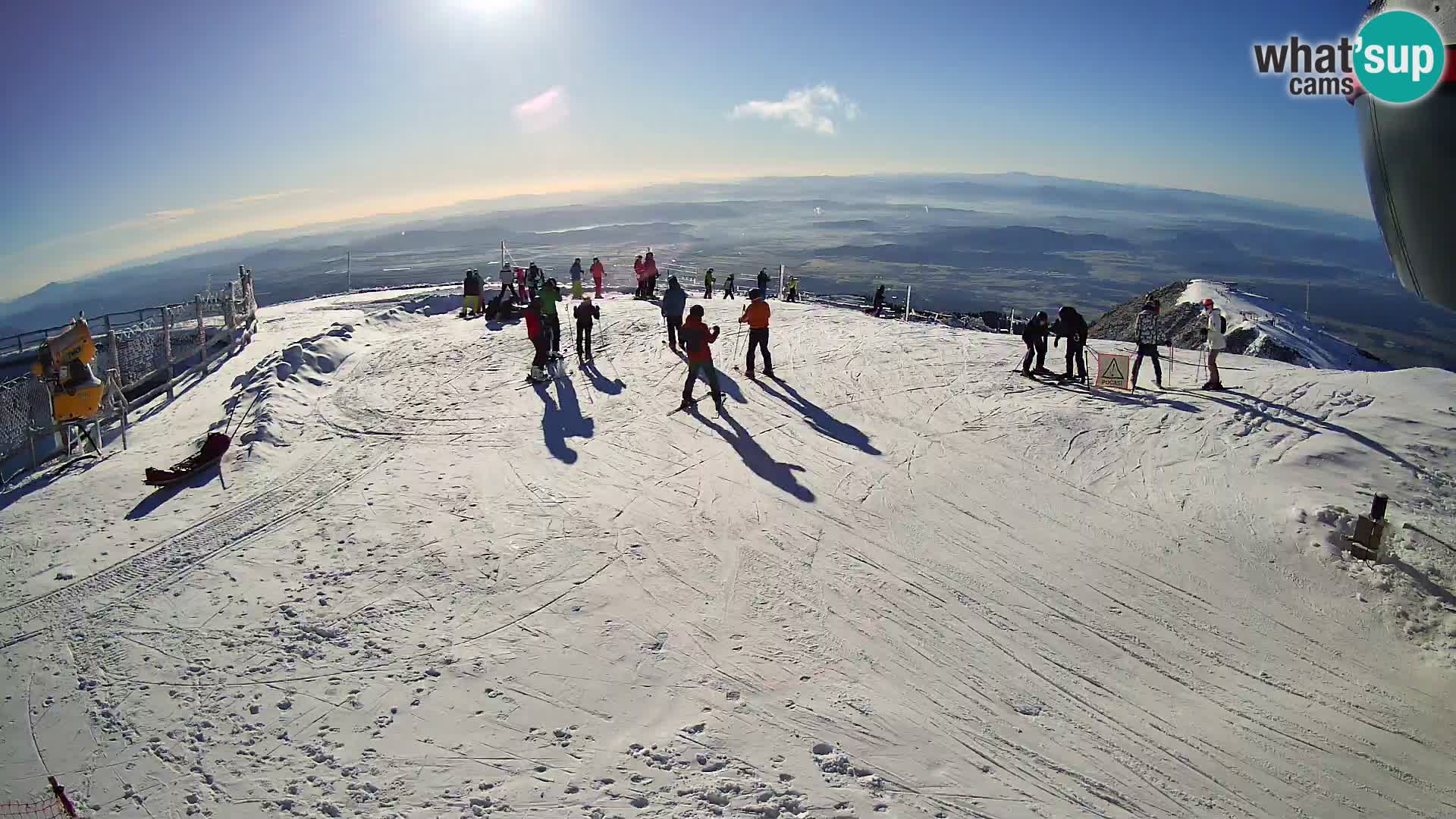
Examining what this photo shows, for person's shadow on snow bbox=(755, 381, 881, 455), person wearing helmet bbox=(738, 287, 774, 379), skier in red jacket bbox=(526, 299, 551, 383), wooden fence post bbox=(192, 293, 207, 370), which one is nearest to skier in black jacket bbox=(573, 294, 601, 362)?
skier in red jacket bbox=(526, 299, 551, 383)

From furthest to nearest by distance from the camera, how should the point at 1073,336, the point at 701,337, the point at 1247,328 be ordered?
the point at 1247,328 → the point at 1073,336 → the point at 701,337

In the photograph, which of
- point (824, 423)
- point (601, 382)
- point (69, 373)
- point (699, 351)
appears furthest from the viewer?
point (601, 382)

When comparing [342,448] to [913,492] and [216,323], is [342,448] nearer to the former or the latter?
[913,492]

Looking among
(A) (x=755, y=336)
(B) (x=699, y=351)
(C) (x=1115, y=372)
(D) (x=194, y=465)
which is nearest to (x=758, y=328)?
(A) (x=755, y=336)

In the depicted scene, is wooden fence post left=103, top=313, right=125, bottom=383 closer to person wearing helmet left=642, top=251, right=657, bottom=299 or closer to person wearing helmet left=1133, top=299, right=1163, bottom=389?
person wearing helmet left=642, top=251, right=657, bottom=299

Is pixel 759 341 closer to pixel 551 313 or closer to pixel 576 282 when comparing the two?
pixel 551 313

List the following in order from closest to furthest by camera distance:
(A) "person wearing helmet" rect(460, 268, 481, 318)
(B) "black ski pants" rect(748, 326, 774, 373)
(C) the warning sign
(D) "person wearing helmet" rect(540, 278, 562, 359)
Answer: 1. (C) the warning sign
2. (B) "black ski pants" rect(748, 326, 774, 373)
3. (D) "person wearing helmet" rect(540, 278, 562, 359)
4. (A) "person wearing helmet" rect(460, 268, 481, 318)

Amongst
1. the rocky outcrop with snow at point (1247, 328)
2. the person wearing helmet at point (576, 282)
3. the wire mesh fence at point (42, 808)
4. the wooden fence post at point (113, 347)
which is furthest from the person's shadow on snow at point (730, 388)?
the rocky outcrop with snow at point (1247, 328)

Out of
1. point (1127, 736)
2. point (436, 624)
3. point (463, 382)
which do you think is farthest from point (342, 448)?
point (1127, 736)
